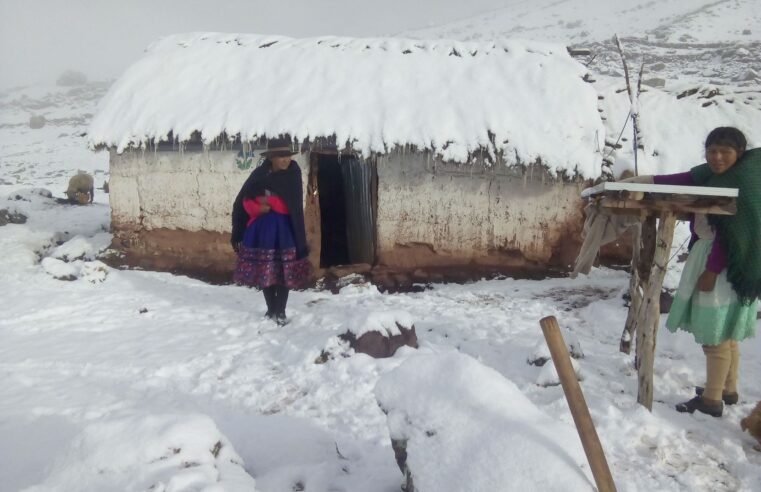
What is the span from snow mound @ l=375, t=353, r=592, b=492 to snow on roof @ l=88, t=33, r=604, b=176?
443cm

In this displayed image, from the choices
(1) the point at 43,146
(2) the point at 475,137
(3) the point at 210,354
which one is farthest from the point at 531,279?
(1) the point at 43,146

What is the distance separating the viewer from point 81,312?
Result: 525cm

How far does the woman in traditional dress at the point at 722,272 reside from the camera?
102 inches

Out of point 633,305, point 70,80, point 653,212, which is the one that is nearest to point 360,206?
point 633,305

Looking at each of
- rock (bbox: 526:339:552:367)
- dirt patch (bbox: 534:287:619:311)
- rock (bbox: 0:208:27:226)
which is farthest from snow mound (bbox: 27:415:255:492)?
rock (bbox: 0:208:27:226)

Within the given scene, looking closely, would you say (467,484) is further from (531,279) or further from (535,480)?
(531,279)

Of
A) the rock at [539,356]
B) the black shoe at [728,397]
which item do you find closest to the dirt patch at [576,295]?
the rock at [539,356]

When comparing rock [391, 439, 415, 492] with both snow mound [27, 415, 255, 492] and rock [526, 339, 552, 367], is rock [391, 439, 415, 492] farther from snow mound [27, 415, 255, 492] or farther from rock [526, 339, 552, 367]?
rock [526, 339, 552, 367]

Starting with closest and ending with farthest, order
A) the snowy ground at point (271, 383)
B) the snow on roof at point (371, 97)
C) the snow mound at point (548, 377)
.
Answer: the snowy ground at point (271, 383)
the snow mound at point (548, 377)
the snow on roof at point (371, 97)

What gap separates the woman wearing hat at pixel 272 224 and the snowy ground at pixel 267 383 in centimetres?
53

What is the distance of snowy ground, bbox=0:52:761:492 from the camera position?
2.04 metres

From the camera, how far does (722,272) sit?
2.73 meters

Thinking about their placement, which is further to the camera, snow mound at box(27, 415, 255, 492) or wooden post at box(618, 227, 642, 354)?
wooden post at box(618, 227, 642, 354)

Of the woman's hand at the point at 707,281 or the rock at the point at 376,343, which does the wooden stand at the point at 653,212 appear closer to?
the woman's hand at the point at 707,281
